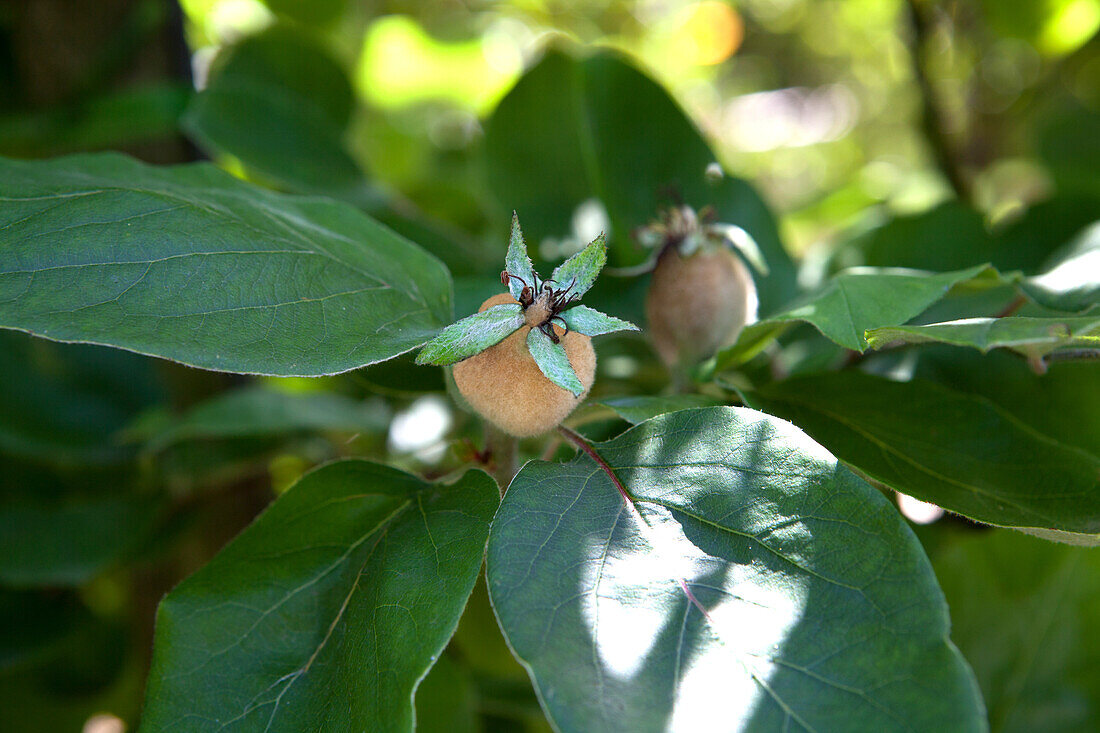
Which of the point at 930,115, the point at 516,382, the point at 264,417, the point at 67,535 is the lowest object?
the point at 67,535

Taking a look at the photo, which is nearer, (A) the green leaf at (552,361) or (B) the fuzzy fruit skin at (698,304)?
(A) the green leaf at (552,361)

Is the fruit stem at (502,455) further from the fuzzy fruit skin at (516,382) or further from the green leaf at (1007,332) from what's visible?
the green leaf at (1007,332)

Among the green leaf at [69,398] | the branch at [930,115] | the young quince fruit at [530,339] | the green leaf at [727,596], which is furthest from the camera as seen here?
the branch at [930,115]

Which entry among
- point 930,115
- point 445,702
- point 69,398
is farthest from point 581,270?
point 930,115

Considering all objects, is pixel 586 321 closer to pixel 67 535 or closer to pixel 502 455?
pixel 502 455

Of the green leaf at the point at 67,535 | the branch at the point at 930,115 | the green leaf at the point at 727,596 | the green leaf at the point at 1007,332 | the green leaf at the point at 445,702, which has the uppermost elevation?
the green leaf at the point at 1007,332

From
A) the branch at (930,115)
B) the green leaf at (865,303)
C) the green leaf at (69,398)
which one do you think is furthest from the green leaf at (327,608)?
the branch at (930,115)
